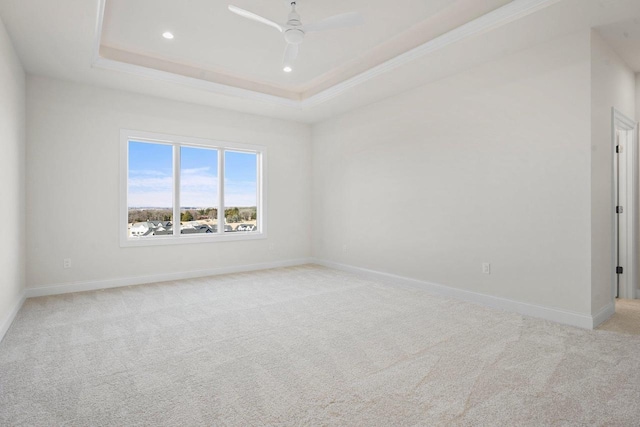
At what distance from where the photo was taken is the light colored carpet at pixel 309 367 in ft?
6.19

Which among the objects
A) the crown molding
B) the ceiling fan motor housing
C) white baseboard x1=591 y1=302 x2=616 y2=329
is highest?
the crown molding

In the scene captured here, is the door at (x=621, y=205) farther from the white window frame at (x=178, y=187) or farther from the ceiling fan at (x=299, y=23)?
the white window frame at (x=178, y=187)

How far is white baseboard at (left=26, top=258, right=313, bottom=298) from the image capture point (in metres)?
4.33

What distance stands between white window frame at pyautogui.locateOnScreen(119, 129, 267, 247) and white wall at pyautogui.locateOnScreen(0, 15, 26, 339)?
1084mm

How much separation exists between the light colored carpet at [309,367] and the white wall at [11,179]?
33 centimetres

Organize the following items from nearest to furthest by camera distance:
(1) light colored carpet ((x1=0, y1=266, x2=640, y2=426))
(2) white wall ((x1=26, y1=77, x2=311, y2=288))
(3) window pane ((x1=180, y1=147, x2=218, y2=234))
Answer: (1) light colored carpet ((x1=0, y1=266, x2=640, y2=426)) → (2) white wall ((x1=26, y1=77, x2=311, y2=288)) → (3) window pane ((x1=180, y1=147, x2=218, y2=234))

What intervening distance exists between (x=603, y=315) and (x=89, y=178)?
20.0 ft

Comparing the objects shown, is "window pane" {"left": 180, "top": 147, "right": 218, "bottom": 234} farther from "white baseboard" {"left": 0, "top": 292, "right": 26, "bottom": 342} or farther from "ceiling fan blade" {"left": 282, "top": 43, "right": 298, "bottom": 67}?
"ceiling fan blade" {"left": 282, "top": 43, "right": 298, "bottom": 67}

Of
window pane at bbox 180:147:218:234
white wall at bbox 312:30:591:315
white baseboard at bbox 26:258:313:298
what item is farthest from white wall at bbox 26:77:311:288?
white wall at bbox 312:30:591:315

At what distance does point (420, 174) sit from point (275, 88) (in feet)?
8.82

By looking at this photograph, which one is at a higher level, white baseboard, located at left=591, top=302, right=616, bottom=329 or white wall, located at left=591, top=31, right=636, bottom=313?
white wall, located at left=591, top=31, right=636, bottom=313

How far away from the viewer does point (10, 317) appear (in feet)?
10.8

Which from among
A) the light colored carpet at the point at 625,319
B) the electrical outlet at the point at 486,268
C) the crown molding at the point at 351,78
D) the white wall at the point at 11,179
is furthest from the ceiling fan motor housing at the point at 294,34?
the light colored carpet at the point at 625,319

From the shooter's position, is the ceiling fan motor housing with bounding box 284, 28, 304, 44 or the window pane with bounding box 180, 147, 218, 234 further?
the window pane with bounding box 180, 147, 218, 234
